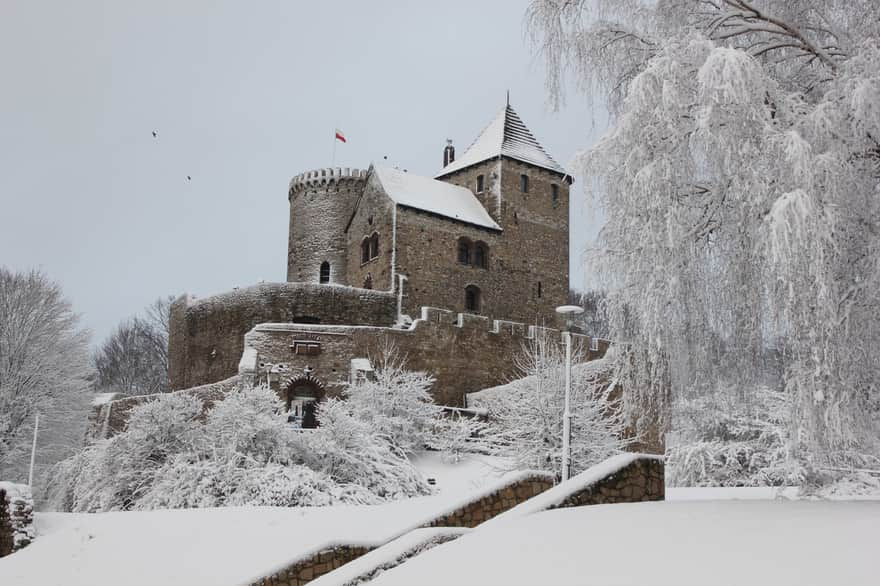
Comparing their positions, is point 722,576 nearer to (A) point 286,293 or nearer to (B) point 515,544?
(B) point 515,544

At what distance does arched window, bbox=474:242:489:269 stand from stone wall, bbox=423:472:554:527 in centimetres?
2136

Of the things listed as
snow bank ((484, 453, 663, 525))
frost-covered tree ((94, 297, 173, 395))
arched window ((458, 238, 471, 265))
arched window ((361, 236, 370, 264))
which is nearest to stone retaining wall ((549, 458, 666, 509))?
snow bank ((484, 453, 663, 525))

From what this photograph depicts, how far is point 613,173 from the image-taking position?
912cm

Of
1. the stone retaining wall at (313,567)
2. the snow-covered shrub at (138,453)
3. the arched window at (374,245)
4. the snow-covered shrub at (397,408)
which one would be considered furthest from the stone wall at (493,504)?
the arched window at (374,245)

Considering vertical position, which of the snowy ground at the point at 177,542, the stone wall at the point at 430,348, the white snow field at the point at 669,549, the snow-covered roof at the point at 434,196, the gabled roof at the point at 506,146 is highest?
the gabled roof at the point at 506,146

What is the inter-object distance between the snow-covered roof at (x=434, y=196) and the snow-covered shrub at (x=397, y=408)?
9744mm

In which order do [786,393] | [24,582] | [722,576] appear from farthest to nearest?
[24,582] < [786,393] < [722,576]

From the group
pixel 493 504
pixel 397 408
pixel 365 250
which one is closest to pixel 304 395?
→ pixel 397 408

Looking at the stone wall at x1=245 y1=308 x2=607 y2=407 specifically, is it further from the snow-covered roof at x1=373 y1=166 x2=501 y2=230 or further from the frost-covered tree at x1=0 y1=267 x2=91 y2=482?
the frost-covered tree at x1=0 y1=267 x2=91 y2=482

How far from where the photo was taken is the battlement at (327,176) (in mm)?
36406

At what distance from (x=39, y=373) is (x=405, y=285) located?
38.7ft

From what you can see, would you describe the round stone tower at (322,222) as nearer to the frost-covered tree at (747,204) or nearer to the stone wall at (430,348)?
the stone wall at (430,348)

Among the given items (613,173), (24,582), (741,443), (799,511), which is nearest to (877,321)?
(799,511)

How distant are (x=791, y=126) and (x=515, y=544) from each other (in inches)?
185
